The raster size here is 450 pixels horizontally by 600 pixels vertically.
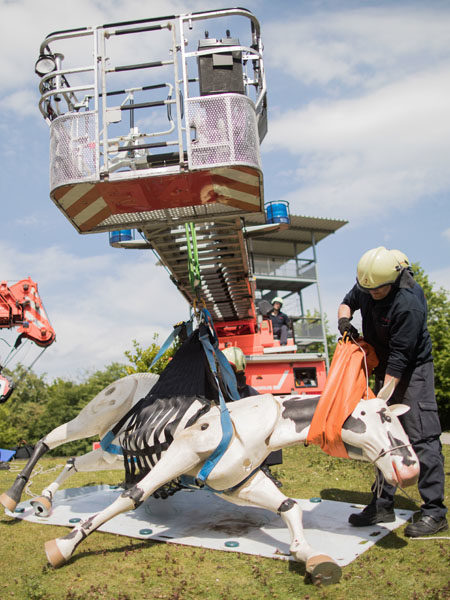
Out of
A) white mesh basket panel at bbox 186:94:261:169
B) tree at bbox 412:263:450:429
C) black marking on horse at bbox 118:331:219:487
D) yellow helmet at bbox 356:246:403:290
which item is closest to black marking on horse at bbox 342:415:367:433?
yellow helmet at bbox 356:246:403:290

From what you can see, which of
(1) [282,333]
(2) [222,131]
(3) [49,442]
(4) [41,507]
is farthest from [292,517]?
(1) [282,333]

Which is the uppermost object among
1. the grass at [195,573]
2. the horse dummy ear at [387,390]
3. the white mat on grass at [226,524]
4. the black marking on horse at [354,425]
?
the horse dummy ear at [387,390]

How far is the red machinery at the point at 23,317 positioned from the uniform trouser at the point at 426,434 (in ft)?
16.6

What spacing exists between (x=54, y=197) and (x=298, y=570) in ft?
10.9

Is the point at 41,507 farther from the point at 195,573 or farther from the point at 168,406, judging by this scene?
the point at 195,573

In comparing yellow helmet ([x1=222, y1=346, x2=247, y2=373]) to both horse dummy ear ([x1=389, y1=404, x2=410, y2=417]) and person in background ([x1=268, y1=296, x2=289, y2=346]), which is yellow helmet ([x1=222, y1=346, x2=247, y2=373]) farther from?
person in background ([x1=268, y1=296, x2=289, y2=346])

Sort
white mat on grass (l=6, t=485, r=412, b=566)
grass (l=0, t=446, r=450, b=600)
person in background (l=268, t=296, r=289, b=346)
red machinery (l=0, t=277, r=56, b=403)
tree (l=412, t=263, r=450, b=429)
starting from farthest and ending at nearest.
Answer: tree (l=412, t=263, r=450, b=429) → person in background (l=268, t=296, r=289, b=346) → red machinery (l=0, t=277, r=56, b=403) → white mat on grass (l=6, t=485, r=412, b=566) → grass (l=0, t=446, r=450, b=600)

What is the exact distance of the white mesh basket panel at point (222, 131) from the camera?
13.1ft

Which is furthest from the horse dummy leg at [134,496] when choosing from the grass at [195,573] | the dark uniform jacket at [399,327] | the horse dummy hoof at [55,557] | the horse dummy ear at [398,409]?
the dark uniform jacket at [399,327]

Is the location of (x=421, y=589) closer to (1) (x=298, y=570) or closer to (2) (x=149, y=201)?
(1) (x=298, y=570)

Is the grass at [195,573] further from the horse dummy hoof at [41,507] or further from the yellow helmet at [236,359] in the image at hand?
the yellow helmet at [236,359]

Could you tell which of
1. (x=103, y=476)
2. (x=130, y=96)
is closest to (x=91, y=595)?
(x=130, y=96)

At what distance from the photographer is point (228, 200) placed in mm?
4699

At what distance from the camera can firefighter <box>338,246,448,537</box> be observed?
3.76 m
